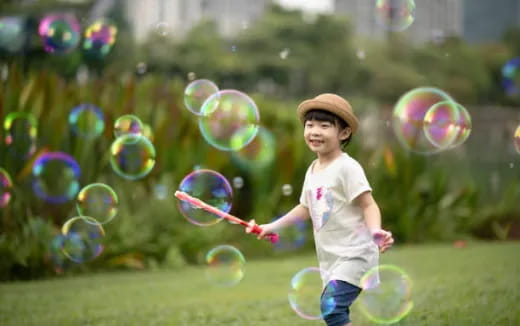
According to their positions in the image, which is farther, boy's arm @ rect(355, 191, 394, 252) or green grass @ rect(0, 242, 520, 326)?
green grass @ rect(0, 242, 520, 326)

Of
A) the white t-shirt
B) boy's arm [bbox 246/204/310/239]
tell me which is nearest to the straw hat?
the white t-shirt

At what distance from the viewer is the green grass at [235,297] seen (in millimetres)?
5531

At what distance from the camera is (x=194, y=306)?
20.4 ft

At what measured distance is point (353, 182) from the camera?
399 cm

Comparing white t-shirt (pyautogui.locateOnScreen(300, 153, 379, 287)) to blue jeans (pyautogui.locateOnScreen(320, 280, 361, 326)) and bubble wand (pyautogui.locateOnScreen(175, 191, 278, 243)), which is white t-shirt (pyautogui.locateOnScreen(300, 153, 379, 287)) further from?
bubble wand (pyautogui.locateOnScreen(175, 191, 278, 243))

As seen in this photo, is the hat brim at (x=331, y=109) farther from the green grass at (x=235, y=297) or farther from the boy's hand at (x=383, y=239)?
the green grass at (x=235, y=297)

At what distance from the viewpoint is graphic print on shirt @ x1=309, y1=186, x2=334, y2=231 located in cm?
404

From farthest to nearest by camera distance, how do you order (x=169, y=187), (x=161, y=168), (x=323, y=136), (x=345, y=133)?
1. (x=161, y=168)
2. (x=169, y=187)
3. (x=345, y=133)
4. (x=323, y=136)

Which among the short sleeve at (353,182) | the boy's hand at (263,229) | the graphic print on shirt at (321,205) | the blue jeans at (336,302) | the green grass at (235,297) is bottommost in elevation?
the green grass at (235,297)

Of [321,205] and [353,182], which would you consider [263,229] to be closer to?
[321,205]

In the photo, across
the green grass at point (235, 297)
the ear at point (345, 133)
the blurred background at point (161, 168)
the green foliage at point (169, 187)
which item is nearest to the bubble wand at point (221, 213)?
the ear at point (345, 133)

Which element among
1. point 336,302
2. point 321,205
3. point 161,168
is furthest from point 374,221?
point 161,168

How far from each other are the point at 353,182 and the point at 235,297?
3005 millimetres

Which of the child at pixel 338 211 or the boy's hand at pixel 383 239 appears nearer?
the boy's hand at pixel 383 239
